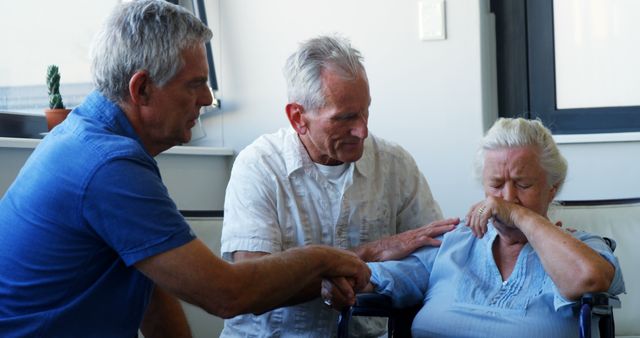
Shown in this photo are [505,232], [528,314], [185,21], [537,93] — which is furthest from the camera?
[537,93]

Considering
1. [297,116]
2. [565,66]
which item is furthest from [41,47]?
[565,66]

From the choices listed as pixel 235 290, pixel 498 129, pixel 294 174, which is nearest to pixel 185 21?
pixel 235 290

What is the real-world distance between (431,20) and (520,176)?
1367 mm

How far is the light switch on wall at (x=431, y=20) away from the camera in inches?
136

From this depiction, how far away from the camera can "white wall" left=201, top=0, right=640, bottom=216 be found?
338 centimetres

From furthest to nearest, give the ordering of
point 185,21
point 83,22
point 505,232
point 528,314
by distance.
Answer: point 83,22 < point 505,232 < point 528,314 < point 185,21

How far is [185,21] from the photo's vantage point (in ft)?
5.73

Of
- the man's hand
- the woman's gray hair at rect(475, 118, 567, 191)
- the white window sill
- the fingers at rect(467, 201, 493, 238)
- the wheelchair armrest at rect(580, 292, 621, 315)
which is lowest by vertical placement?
the wheelchair armrest at rect(580, 292, 621, 315)

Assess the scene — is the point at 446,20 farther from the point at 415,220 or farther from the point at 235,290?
the point at 235,290

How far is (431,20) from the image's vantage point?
3.47 m

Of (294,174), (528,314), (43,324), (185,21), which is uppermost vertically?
(185,21)

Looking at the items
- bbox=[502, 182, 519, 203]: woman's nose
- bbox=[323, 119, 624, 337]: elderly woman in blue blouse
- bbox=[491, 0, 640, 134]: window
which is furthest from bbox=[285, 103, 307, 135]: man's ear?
bbox=[491, 0, 640, 134]: window

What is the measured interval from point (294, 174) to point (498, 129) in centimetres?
53

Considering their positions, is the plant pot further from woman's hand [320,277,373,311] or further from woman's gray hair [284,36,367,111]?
woman's hand [320,277,373,311]
